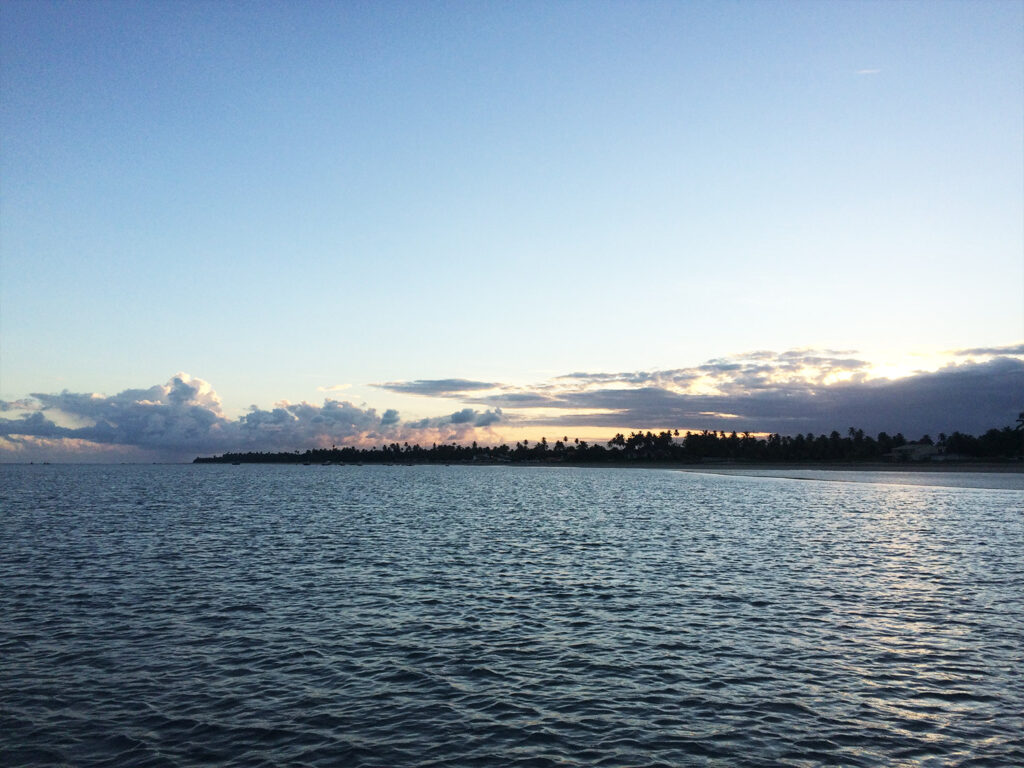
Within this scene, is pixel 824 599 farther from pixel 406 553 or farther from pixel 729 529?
pixel 729 529

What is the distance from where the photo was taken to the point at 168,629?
28.7 m

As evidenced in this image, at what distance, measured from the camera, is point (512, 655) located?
81.9ft

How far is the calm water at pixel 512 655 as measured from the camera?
17.4 metres

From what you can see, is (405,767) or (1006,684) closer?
(405,767)

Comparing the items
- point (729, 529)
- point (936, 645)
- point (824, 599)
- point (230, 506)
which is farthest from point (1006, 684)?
point (230, 506)

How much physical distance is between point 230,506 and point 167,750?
97036 mm

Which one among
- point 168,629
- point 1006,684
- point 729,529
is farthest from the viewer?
point 729,529

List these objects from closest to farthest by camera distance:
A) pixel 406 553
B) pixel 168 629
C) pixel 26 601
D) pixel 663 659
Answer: pixel 663 659, pixel 168 629, pixel 26 601, pixel 406 553

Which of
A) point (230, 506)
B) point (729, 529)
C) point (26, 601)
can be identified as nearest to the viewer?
point (26, 601)

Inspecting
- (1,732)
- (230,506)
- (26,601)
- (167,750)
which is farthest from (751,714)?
(230,506)

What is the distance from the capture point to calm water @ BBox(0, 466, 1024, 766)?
17.4m

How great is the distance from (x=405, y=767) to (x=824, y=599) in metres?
25.6

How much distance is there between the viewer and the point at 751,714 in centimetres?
1919

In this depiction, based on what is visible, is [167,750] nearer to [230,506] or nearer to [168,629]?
[168,629]
